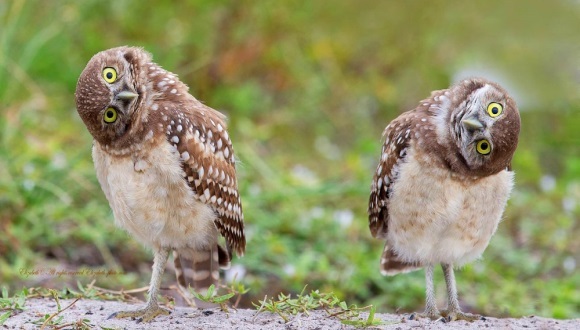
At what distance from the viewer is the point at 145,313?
4125mm

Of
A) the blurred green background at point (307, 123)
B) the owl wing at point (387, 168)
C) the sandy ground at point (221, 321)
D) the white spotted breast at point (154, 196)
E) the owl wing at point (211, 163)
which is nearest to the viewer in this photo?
the sandy ground at point (221, 321)

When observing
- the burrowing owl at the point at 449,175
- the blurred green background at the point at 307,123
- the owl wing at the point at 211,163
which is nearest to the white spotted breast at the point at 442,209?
the burrowing owl at the point at 449,175

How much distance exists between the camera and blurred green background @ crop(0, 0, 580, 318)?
6.04 meters

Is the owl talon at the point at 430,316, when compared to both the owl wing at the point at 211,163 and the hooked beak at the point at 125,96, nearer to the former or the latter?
the owl wing at the point at 211,163

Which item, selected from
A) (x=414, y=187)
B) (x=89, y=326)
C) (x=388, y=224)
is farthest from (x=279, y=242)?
(x=89, y=326)

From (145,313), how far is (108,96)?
39.4 inches

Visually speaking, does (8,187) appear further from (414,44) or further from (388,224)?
(414,44)

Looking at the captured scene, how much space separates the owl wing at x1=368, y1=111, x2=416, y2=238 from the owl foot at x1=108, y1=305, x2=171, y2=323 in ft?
3.89

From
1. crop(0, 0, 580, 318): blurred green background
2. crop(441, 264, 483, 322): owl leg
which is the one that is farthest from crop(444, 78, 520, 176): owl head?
crop(0, 0, 580, 318): blurred green background

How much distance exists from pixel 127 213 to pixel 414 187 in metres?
1.34

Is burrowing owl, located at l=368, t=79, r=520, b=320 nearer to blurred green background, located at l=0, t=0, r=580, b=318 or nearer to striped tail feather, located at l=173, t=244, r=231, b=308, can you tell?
striped tail feather, located at l=173, t=244, r=231, b=308

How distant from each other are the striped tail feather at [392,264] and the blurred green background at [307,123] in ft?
3.05

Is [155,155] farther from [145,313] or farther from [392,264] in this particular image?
[392,264]

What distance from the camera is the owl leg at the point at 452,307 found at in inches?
167
